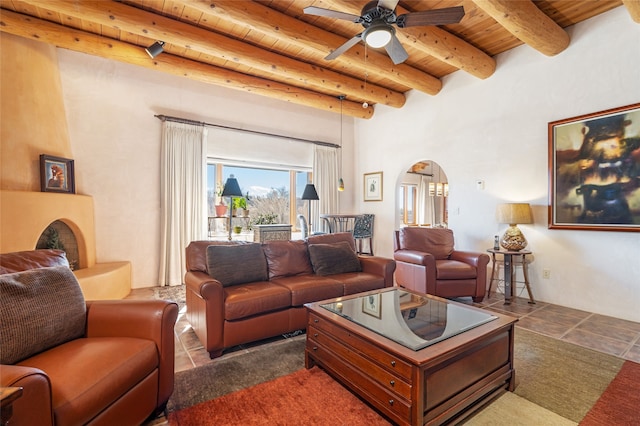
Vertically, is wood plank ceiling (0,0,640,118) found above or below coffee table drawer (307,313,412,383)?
above

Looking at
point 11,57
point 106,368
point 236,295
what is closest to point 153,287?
point 236,295

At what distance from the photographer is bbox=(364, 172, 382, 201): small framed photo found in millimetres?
6238

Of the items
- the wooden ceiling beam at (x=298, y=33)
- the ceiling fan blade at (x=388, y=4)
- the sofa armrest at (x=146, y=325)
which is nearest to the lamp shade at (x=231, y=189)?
the wooden ceiling beam at (x=298, y=33)

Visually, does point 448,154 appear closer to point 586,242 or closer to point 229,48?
point 586,242

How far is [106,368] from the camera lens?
135 centimetres

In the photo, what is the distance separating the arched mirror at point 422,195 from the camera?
29.7 ft

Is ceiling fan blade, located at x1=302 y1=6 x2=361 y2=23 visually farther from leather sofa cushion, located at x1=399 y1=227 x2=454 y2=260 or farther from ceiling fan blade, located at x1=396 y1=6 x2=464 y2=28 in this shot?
leather sofa cushion, located at x1=399 y1=227 x2=454 y2=260

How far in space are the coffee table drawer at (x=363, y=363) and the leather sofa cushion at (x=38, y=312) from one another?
4.65ft

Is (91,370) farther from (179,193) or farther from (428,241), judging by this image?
(428,241)

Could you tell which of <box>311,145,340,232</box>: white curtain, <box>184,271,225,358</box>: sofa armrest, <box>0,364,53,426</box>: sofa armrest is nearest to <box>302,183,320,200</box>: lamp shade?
<box>311,145,340,232</box>: white curtain

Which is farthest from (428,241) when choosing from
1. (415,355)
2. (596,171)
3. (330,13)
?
(330,13)

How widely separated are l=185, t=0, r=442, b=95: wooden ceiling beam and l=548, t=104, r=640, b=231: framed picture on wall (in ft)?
6.81

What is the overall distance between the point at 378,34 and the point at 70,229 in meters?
4.19

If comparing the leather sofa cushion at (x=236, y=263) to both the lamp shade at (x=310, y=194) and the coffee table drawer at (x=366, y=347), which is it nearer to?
the coffee table drawer at (x=366, y=347)
